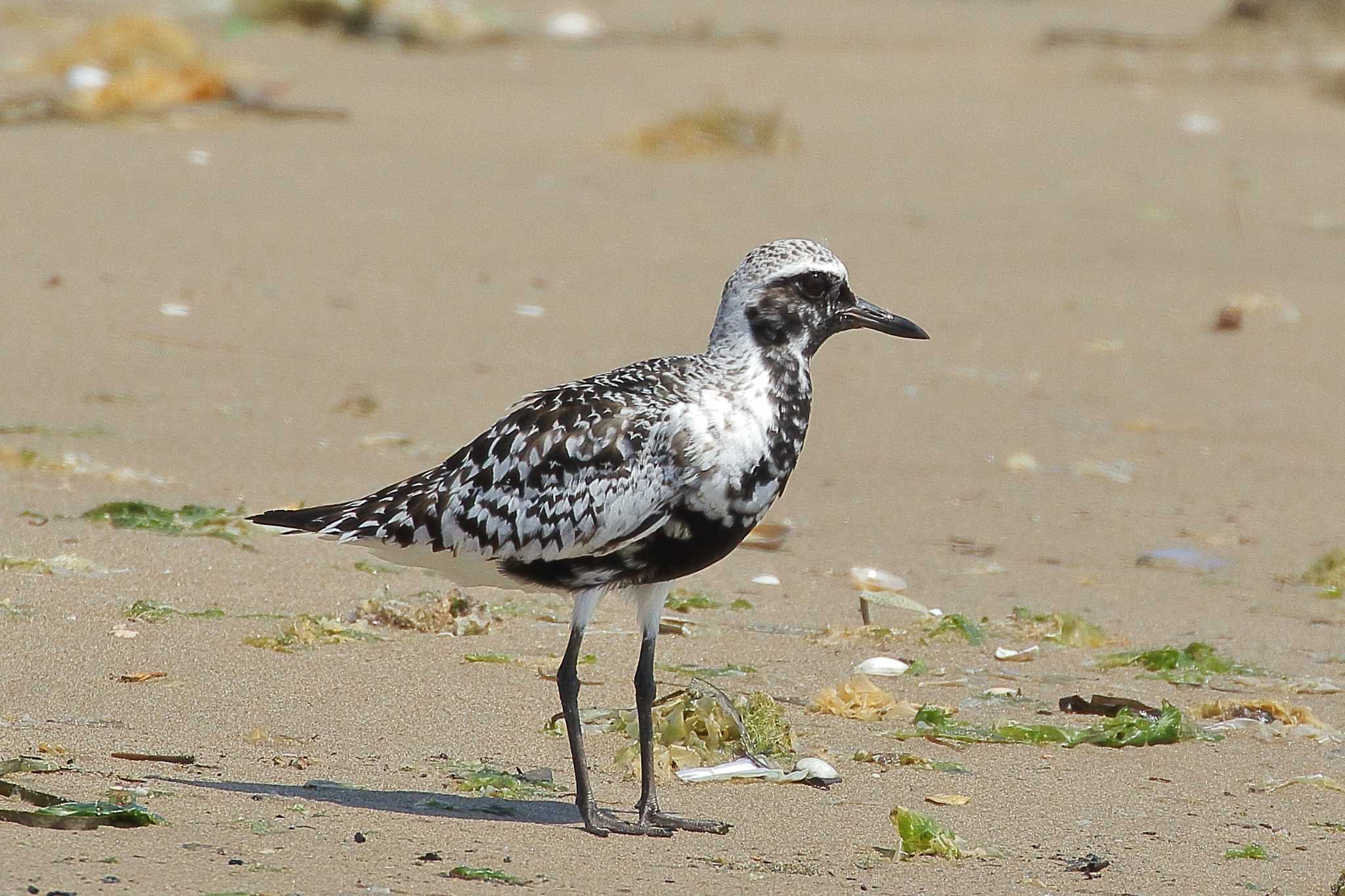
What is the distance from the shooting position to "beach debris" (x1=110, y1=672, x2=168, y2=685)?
18.9 ft

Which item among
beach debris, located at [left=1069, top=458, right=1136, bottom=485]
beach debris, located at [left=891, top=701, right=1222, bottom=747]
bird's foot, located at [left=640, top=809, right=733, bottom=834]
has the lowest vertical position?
beach debris, located at [left=1069, top=458, right=1136, bottom=485]

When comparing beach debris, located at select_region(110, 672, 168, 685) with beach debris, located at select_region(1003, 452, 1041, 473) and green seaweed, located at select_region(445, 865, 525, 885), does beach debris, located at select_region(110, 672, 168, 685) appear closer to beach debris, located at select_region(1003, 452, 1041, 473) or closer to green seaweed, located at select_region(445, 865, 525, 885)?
green seaweed, located at select_region(445, 865, 525, 885)

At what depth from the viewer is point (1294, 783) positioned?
559 centimetres

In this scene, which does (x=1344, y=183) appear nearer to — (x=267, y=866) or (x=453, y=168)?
(x=453, y=168)

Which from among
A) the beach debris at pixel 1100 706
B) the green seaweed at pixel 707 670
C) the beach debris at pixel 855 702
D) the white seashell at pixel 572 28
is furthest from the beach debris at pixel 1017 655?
the white seashell at pixel 572 28

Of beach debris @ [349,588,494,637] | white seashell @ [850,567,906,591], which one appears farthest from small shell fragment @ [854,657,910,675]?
beach debris @ [349,588,494,637]

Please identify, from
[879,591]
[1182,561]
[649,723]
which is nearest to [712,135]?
[1182,561]

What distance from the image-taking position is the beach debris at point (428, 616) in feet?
21.4

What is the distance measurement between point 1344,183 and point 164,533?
36.8 feet

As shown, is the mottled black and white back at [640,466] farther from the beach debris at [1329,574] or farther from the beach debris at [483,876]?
the beach debris at [1329,574]

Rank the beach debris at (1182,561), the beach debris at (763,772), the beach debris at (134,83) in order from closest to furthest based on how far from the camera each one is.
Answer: the beach debris at (763,772) < the beach debris at (1182,561) < the beach debris at (134,83)

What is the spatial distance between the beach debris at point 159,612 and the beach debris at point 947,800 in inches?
98.3

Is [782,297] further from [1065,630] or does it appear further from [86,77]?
[86,77]

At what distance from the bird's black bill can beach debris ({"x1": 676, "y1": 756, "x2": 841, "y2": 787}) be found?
4.11ft
